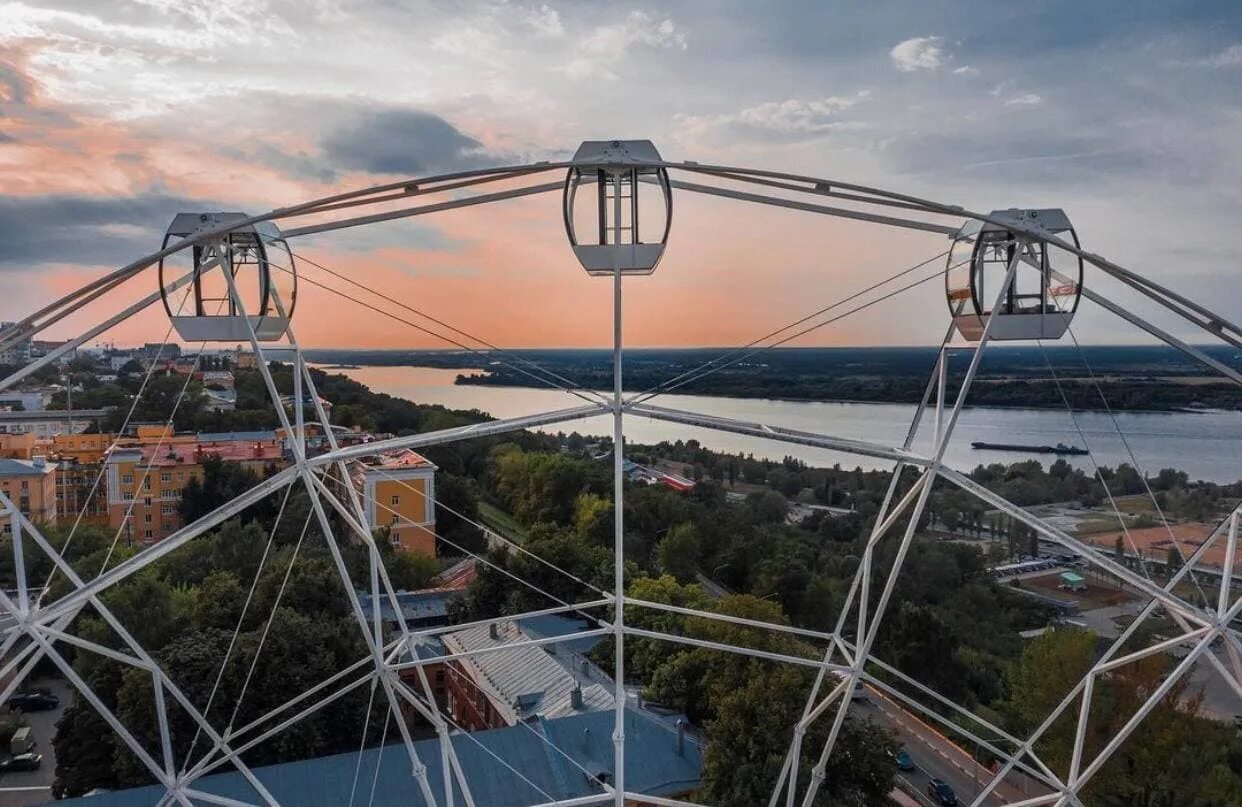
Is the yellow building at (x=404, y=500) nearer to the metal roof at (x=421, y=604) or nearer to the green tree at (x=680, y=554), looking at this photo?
the metal roof at (x=421, y=604)

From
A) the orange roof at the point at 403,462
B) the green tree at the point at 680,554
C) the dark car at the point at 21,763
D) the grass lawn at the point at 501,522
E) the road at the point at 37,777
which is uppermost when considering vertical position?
the orange roof at the point at 403,462

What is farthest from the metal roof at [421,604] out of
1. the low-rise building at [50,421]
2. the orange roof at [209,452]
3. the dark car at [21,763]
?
the low-rise building at [50,421]

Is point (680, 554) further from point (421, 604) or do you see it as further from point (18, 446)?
point (18, 446)

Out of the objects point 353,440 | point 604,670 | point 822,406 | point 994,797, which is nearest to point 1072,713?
point 994,797

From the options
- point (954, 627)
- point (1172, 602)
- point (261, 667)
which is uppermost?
point (1172, 602)

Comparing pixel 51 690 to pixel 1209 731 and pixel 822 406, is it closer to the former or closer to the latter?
pixel 1209 731
